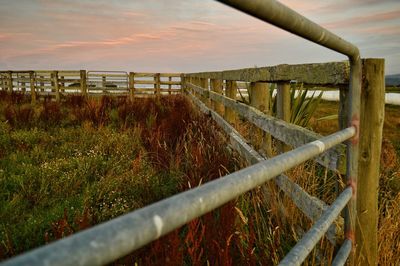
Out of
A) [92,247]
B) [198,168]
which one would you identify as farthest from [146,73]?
[92,247]

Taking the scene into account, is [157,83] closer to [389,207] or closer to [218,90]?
[218,90]

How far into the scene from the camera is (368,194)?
1.80m

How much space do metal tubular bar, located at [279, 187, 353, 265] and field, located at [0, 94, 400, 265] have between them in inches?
11.7

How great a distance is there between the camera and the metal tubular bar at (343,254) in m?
1.51

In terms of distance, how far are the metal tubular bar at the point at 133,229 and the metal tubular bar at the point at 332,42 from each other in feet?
1.01

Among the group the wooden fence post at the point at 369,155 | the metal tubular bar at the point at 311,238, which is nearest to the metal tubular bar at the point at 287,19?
the wooden fence post at the point at 369,155

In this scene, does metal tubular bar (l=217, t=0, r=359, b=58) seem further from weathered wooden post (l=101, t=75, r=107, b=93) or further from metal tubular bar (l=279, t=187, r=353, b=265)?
weathered wooden post (l=101, t=75, r=107, b=93)

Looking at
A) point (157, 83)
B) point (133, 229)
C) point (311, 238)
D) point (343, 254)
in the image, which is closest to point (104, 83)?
point (157, 83)

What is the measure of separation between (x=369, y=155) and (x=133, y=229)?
1.62 metres

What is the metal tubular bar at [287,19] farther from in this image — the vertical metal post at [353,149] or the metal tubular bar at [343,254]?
the metal tubular bar at [343,254]

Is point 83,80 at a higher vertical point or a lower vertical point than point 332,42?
higher

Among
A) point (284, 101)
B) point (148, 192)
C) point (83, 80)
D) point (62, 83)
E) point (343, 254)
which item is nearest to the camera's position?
point (343, 254)

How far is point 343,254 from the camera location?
1584 millimetres

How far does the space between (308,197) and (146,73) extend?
19.0 m
